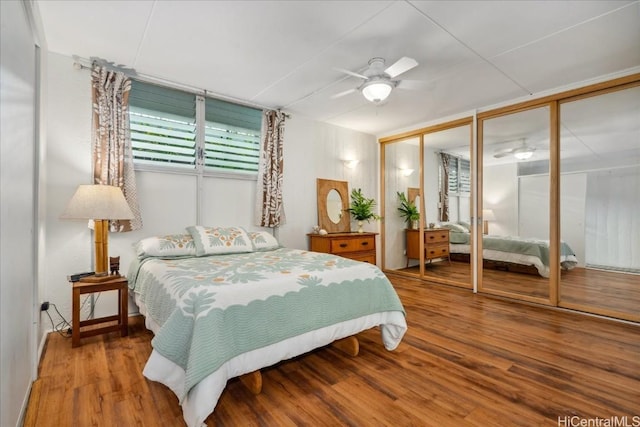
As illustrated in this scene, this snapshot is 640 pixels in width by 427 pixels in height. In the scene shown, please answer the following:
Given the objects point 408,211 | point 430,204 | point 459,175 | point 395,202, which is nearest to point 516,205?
point 459,175

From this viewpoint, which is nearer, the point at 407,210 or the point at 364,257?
the point at 364,257

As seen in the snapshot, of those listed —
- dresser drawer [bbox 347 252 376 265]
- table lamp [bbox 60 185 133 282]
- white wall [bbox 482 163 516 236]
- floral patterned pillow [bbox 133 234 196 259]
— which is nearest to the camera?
table lamp [bbox 60 185 133 282]

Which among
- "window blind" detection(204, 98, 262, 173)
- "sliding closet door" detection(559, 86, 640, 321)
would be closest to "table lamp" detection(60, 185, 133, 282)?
"window blind" detection(204, 98, 262, 173)

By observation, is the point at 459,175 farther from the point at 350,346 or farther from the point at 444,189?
the point at 350,346

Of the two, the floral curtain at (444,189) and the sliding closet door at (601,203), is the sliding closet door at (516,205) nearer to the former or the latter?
the sliding closet door at (601,203)

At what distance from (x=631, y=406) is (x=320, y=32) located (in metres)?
3.19

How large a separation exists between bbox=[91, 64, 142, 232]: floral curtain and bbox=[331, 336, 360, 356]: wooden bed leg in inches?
93.4

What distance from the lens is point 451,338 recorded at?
2.53 metres

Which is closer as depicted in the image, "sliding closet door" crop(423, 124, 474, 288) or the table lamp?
the table lamp

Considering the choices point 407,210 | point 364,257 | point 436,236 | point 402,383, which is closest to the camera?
point 402,383

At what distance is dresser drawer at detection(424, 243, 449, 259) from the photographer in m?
4.61

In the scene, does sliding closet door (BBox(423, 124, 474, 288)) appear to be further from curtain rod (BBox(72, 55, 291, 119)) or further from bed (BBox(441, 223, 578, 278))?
curtain rod (BBox(72, 55, 291, 119))

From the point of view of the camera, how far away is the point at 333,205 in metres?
4.77

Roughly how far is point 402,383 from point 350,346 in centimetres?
49
